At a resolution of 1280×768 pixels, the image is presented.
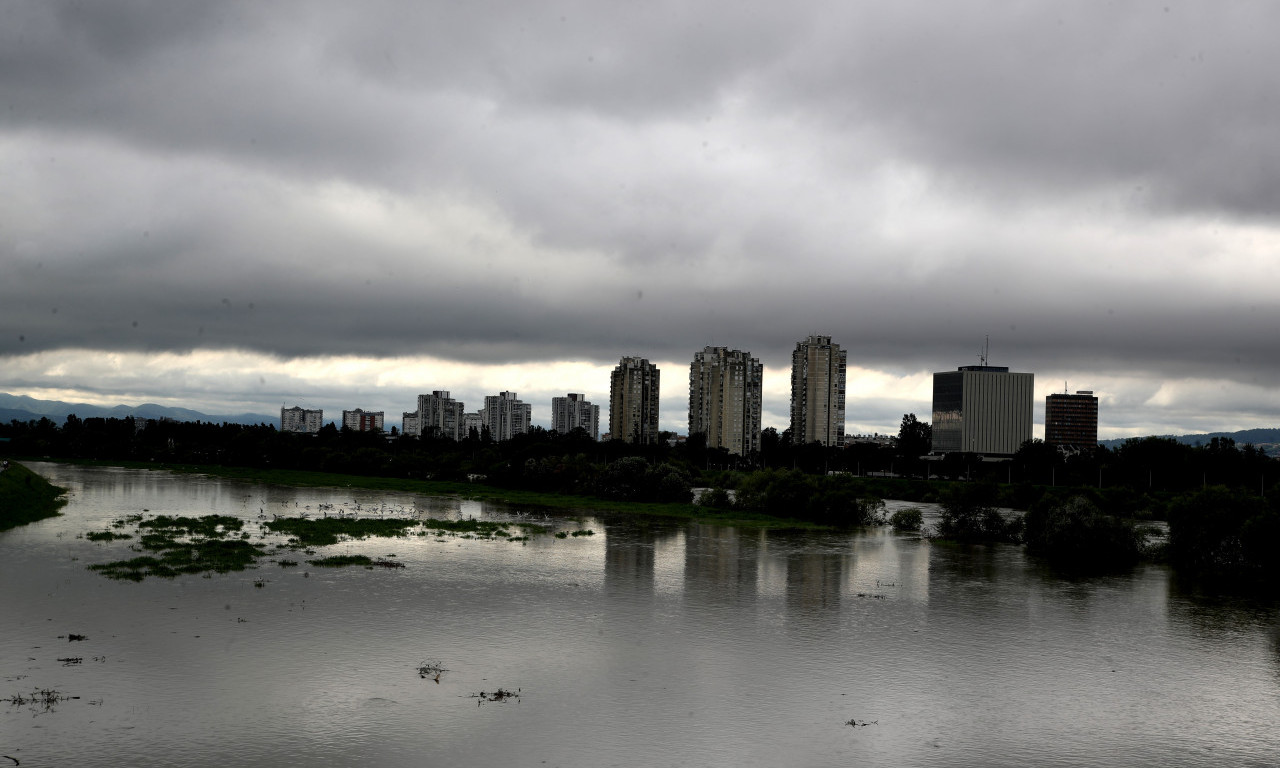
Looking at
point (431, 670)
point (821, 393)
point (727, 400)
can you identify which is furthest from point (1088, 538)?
point (821, 393)

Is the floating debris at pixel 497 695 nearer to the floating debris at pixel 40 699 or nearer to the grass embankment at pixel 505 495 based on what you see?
the floating debris at pixel 40 699

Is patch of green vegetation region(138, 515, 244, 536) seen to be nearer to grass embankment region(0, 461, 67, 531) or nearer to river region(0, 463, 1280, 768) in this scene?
river region(0, 463, 1280, 768)

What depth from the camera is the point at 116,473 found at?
329 feet

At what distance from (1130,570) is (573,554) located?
27145mm

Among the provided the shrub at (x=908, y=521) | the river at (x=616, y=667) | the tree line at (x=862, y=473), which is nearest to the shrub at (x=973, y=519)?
the tree line at (x=862, y=473)

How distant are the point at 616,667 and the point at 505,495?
2368 inches

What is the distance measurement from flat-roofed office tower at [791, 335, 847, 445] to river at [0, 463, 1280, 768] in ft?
493

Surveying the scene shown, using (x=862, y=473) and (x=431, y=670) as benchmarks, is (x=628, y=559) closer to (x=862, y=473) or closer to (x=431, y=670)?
(x=431, y=670)

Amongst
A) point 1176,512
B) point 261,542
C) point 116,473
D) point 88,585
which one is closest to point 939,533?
point 1176,512

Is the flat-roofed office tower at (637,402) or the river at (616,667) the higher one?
the flat-roofed office tower at (637,402)

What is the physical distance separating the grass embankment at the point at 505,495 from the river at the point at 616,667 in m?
26.1

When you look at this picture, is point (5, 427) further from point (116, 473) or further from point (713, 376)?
point (713, 376)

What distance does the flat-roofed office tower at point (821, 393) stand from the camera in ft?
621

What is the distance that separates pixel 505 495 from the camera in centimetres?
8062
